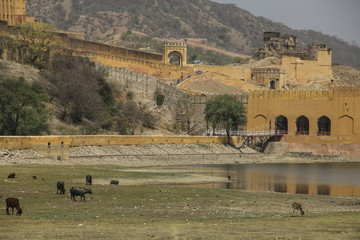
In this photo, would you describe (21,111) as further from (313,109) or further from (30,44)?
(313,109)

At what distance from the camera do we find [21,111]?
1850 inches

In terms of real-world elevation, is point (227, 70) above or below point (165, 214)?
above

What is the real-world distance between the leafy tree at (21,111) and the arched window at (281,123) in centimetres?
2283

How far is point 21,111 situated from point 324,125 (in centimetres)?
2700

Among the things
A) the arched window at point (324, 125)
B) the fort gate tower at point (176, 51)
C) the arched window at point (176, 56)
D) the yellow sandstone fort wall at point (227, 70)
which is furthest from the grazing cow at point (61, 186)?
the arched window at point (176, 56)

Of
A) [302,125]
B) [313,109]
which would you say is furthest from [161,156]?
[302,125]

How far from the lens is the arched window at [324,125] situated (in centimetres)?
6419

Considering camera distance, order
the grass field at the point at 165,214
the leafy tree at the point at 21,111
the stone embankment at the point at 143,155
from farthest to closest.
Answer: the leafy tree at the point at 21,111 < the stone embankment at the point at 143,155 < the grass field at the point at 165,214

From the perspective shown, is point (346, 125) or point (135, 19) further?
point (135, 19)

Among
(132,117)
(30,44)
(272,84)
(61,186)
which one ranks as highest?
(30,44)

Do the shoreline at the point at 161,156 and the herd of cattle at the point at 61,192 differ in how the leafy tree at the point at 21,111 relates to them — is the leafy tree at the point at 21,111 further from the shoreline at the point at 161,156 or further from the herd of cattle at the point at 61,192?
the herd of cattle at the point at 61,192

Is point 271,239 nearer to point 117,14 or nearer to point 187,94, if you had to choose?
point 187,94

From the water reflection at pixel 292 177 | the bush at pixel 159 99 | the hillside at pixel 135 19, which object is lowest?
the water reflection at pixel 292 177

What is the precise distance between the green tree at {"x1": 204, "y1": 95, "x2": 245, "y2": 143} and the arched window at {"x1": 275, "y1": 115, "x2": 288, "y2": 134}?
149 inches
